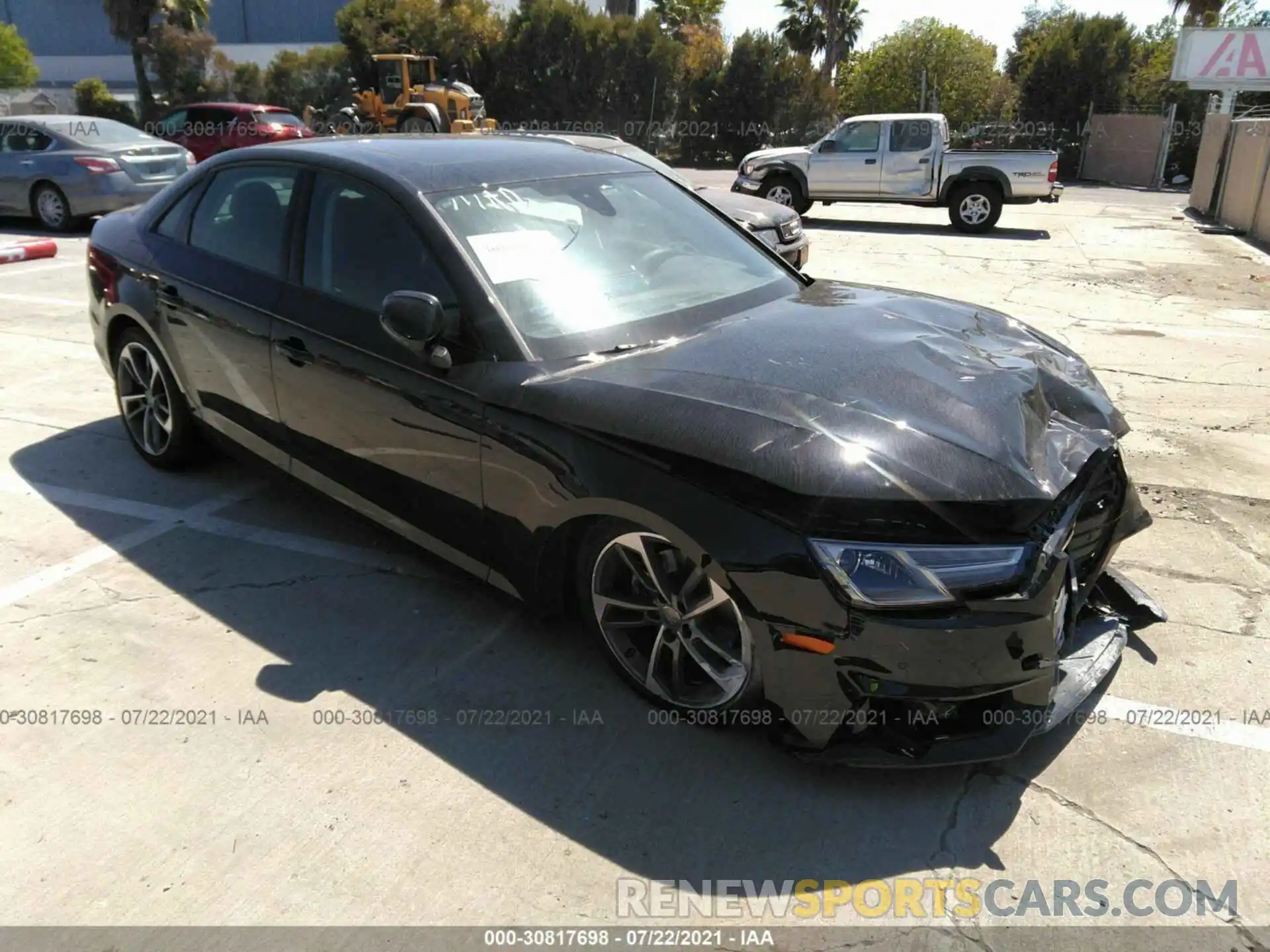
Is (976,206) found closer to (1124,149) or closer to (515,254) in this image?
(515,254)

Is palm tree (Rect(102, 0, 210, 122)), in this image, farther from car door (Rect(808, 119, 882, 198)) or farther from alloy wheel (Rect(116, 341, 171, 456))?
alloy wheel (Rect(116, 341, 171, 456))

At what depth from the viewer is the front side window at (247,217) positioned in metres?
3.94

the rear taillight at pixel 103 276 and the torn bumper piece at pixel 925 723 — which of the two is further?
the rear taillight at pixel 103 276

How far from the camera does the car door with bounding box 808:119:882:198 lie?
16.4 m

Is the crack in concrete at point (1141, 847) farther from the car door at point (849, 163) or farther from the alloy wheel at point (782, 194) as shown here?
the alloy wheel at point (782, 194)

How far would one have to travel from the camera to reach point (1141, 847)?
8.36 feet

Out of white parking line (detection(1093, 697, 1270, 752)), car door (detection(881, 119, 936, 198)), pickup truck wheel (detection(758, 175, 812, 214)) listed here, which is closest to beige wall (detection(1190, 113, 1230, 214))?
car door (detection(881, 119, 936, 198))

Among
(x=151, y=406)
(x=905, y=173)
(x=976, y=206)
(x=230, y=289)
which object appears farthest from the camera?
(x=905, y=173)

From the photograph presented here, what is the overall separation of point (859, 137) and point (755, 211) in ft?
28.9

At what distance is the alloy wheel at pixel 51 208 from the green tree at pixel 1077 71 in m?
30.7

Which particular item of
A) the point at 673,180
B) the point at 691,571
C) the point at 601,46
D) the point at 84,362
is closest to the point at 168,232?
the point at 673,180

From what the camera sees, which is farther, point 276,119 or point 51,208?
point 276,119

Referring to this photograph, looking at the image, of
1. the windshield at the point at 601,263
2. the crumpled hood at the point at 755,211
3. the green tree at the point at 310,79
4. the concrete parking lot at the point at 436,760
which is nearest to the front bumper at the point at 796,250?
the crumpled hood at the point at 755,211

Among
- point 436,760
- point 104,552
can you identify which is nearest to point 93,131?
point 104,552
